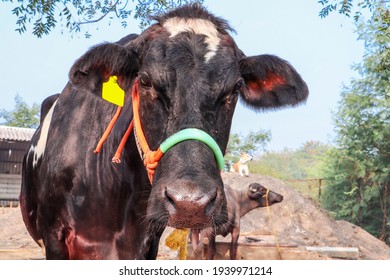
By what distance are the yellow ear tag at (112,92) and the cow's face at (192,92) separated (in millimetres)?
77

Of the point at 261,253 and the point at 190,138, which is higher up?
the point at 190,138

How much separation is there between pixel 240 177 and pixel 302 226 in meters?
3.02

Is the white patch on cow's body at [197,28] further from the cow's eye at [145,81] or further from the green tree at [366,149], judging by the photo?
the green tree at [366,149]

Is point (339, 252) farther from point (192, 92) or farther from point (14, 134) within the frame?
point (14, 134)

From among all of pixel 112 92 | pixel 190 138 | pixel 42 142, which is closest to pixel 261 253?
pixel 42 142

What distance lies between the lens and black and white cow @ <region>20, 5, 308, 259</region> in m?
2.67

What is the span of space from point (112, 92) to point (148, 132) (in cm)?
60

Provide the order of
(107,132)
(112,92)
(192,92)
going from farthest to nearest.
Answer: (107,132) → (112,92) → (192,92)

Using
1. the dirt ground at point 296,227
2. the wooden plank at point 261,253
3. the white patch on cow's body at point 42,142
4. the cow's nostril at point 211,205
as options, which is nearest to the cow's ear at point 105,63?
the white patch on cow's body at point 42,142

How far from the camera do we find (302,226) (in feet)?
58.2

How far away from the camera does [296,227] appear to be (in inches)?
688

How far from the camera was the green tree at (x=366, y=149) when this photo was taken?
20453mm
